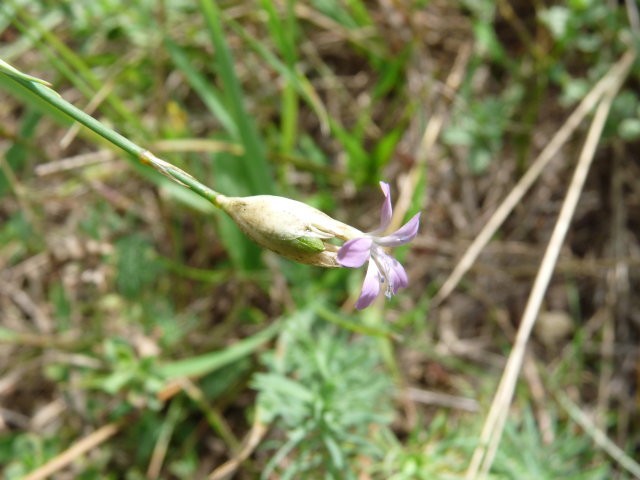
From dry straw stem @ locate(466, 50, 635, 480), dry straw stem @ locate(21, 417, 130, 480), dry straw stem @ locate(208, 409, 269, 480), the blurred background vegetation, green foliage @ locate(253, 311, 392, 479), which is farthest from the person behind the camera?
the blurred background vegetation

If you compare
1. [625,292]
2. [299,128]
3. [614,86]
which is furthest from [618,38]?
[299,128]

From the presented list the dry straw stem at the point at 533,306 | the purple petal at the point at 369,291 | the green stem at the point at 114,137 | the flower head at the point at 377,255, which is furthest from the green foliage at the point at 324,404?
the green stem at the point at 114,137

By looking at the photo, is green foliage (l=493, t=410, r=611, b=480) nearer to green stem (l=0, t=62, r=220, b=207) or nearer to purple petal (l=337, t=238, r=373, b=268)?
purple petal (l=337, t=238, r=373, b=268)

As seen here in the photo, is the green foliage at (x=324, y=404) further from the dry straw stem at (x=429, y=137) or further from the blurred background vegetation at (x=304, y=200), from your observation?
the dry straw stem at (x=429, y=137)

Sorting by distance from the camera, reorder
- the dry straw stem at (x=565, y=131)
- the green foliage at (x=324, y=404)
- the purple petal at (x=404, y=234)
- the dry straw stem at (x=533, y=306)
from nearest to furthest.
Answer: the purple petal at (x=404, y=234) < the green foliage at (x=324, y=404) < the dry straw stem at (x=533, y=306) < the dry straw stem at (x=565, y=131)

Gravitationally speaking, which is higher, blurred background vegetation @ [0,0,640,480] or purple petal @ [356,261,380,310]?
purple petal @ [356,261,380,310]

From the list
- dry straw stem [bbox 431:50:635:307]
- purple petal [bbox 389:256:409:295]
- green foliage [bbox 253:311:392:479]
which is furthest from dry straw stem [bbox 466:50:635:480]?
purple petal [bbox 389:256:409:295]

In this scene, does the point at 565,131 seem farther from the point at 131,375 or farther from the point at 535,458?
the point at 131,375

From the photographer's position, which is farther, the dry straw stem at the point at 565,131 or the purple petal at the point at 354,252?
the dry straw stem at the point at 565,131
